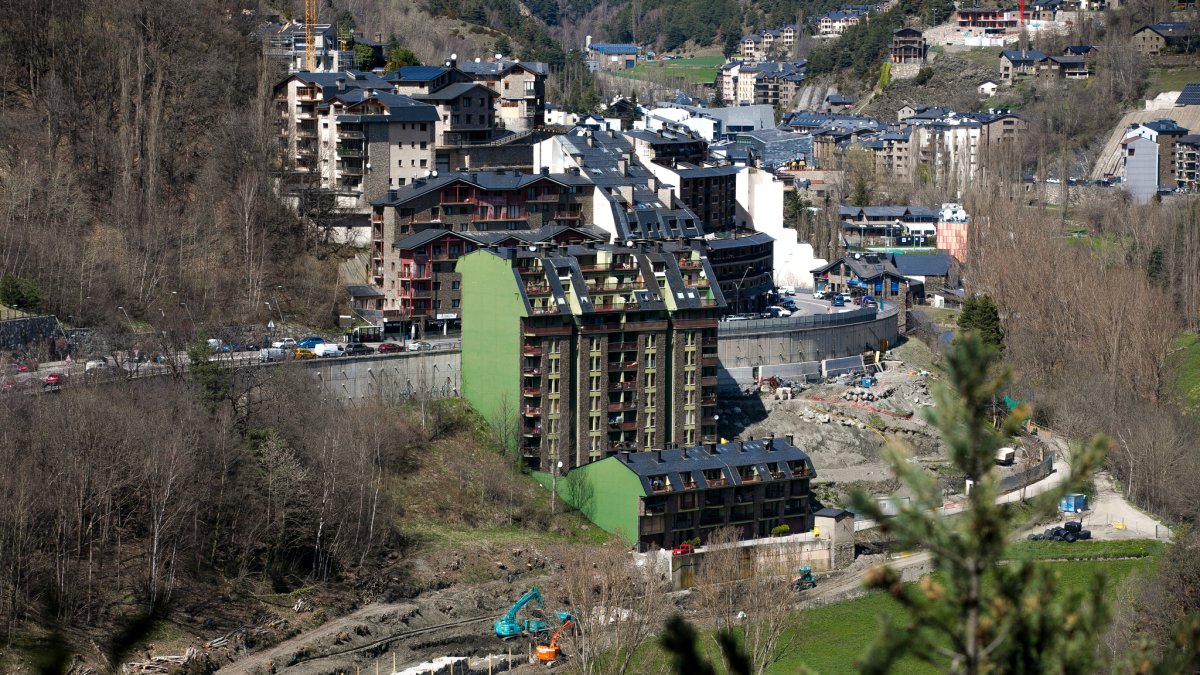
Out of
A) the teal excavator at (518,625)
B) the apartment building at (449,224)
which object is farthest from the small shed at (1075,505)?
the apartment building at (449,224)

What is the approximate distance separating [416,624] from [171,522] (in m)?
4.45

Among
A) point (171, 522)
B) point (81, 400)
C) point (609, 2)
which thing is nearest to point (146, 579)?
point (171, 522)

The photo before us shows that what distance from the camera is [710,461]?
120ft

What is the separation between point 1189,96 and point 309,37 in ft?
144

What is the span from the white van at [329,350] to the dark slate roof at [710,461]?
7.06 m

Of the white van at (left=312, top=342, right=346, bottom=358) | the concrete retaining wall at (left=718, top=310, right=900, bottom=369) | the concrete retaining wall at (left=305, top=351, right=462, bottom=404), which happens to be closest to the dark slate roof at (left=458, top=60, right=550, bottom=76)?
the concrete retaining wall at (left=718, top=310, right=900, bottom=369)

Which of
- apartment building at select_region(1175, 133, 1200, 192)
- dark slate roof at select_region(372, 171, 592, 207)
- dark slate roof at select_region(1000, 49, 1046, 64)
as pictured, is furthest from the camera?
dark slate roof at select_region(1000, 49, 1046, 64)

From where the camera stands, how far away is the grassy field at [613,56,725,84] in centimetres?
11244

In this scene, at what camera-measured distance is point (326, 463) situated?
33.5m

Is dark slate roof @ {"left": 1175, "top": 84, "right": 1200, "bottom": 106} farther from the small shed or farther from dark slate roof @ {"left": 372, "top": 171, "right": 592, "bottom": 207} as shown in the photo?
the small shed

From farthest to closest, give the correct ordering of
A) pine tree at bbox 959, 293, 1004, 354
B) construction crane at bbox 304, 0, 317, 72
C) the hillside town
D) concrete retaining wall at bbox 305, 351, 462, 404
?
construction crane at bbox 304, 0, 317, 72 < pine tree at bbox 959, 293, 1004, 354 < concrete retaining wall at bbox 305, 351, 462, 404 < the hillside town

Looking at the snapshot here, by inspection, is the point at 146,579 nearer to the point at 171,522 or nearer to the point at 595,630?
the point at 171,522

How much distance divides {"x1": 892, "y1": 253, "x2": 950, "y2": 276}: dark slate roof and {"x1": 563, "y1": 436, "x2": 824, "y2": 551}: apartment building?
23.3m

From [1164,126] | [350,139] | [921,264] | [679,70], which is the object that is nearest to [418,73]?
[350,139]
